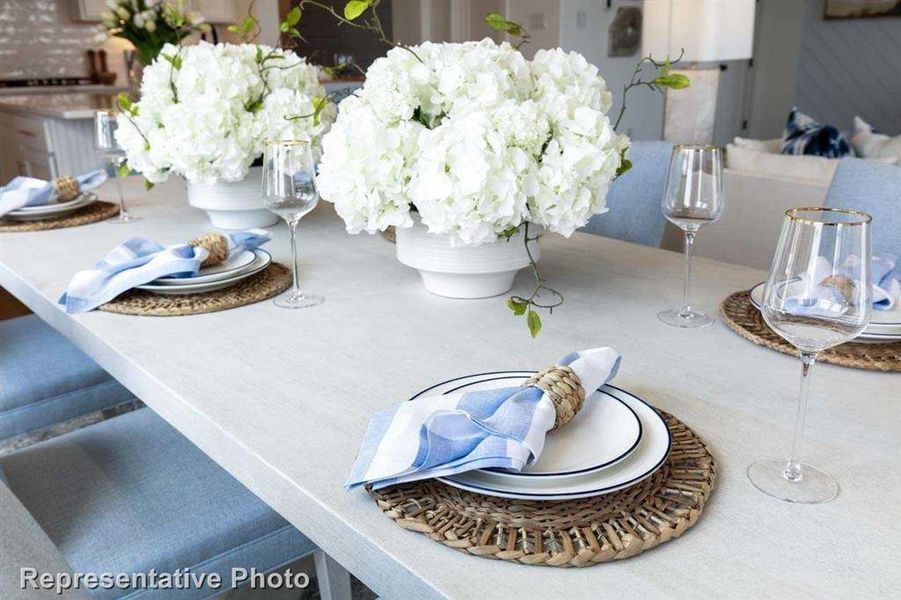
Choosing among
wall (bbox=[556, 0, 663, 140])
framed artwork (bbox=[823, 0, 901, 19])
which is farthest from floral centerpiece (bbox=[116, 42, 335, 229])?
framed artwork (bbox=[823, 0, 901, 19])

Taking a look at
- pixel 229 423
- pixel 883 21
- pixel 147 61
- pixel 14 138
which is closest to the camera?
pixel 229 423

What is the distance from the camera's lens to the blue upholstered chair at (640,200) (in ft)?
5.91

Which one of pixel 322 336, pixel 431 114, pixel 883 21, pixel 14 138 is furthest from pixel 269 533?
pixel 883 21

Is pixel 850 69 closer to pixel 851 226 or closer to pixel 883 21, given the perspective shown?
pixel 883 21

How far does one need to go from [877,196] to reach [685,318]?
0.58 metres

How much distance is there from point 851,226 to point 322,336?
687 millimetres

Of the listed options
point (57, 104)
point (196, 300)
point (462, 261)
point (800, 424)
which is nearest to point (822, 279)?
point (800, 424)

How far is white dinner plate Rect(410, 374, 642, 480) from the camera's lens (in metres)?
0.69

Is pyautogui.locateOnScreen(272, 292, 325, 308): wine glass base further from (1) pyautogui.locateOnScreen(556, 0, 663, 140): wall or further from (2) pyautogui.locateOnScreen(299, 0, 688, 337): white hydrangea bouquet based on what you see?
(1) pyautogui.locateOnScreen(556, 0, 663, 140): wall

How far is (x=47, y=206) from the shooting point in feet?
5.98

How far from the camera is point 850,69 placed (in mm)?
6762

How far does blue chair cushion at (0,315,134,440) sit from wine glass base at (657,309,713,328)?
3.77 feet

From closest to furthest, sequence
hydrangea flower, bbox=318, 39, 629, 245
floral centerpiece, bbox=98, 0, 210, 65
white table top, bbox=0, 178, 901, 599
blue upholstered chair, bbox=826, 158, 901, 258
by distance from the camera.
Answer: white table top, bbox=0, 178, 901, 599, hydrangea flower, bbox=318, 39, 629, 245, blue upholstered chair, bbox=826, 158, 901, 258, floral centerpiece, bbox=98, 0, 210, 65

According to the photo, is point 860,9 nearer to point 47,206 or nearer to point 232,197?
point 232,197
